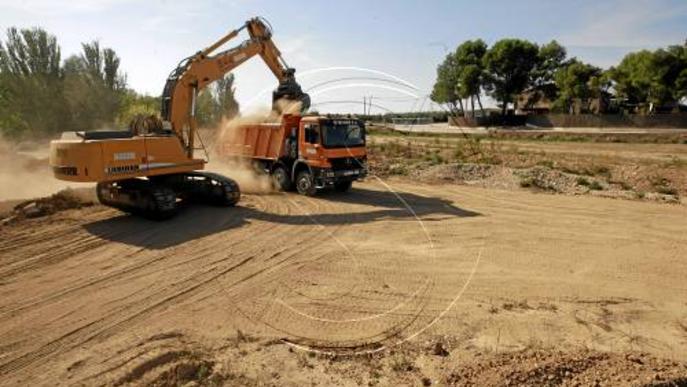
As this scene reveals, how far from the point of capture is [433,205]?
1571 centimetres

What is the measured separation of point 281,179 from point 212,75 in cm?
411

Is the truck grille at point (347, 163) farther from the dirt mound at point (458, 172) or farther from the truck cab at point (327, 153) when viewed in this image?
the dirt mound at point (458, 172)

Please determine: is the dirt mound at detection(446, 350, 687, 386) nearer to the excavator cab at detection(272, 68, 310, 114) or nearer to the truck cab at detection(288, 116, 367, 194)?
the truck cab at detection(288, 116, 367, 194)

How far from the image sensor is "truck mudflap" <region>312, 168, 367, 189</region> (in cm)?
1647

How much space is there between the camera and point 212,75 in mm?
16047

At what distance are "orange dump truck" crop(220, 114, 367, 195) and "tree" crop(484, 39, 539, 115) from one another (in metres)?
46.0

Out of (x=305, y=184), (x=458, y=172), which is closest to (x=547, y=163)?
(x=458, y=172)

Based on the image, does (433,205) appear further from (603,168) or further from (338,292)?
(603,168)

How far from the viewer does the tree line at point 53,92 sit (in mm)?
35750

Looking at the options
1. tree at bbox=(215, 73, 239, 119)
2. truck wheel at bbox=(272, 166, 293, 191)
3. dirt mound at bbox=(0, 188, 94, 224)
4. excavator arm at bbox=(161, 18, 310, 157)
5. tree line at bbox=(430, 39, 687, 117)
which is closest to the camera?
dirt mound at bbox=(0, 188, 94, 224)

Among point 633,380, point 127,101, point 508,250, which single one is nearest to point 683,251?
point 508,250

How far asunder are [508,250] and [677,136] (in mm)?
33548

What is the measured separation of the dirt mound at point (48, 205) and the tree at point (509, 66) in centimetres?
5126

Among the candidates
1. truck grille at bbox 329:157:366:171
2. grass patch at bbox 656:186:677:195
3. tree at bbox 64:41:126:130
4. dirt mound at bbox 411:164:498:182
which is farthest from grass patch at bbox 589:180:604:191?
tree at bbox 64:41:126:130
